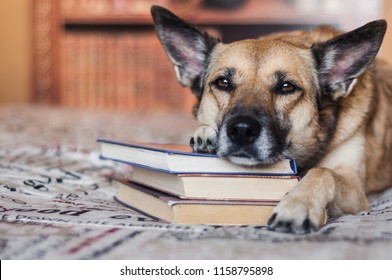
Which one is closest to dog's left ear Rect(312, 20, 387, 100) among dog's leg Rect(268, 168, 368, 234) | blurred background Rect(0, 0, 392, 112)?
dog's leg Rect(268, 168, 368, 234)

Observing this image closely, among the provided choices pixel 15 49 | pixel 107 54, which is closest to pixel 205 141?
pixel 107 54

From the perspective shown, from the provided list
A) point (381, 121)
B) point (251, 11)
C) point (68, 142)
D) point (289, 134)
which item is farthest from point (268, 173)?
point (251, 11)

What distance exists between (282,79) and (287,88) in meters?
0.03

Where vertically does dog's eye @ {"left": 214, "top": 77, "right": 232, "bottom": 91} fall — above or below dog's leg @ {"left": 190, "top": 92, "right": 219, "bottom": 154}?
above

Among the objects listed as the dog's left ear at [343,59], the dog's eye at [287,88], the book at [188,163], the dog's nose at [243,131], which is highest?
the dog's left ear at [343,59]

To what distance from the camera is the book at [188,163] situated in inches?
52.4

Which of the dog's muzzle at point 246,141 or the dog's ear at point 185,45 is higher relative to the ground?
the dog's ear at point 185,45

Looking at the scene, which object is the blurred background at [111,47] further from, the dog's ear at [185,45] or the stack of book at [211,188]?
the stack of book at [211,188]

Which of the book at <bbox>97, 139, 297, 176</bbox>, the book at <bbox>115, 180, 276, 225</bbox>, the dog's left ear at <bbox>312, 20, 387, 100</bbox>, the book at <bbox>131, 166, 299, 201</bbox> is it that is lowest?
the book at <bbox>115, 180, 276, 225</bbox>

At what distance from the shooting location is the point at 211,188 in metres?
1.35

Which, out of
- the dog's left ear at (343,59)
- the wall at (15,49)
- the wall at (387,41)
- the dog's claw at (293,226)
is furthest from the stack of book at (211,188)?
the wall at (15,49)

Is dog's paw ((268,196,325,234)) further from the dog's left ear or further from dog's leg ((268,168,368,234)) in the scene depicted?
the dog's left ear

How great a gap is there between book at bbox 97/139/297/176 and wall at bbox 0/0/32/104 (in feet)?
16.9

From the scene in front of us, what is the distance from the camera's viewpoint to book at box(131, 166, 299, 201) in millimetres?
1329
